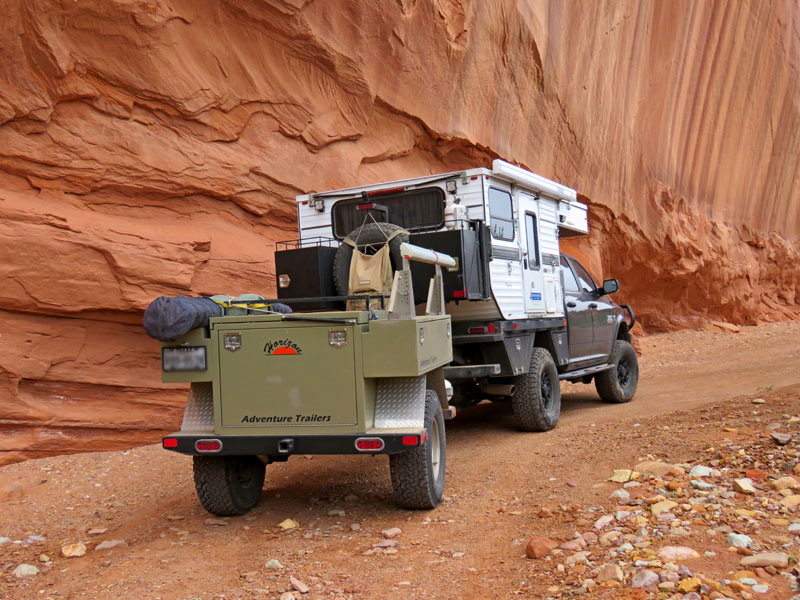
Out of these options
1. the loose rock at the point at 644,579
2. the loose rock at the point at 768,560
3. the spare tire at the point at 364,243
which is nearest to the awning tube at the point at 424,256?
the spare tire at the point at 364,243

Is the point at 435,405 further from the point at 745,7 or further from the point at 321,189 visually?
the point at 745,7

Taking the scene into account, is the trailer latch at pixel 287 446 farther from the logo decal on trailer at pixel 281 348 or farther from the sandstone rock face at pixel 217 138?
the sandstone rock face at pixel 217 138

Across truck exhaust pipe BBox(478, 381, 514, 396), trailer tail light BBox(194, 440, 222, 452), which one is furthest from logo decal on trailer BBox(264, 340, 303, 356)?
truck exhaust pipe BBox(478, 381, 514, 396)

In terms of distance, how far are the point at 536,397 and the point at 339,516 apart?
3.21m

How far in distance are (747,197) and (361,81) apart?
17.8 metres

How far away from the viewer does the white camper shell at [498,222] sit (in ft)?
24.1

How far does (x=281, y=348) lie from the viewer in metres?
5.00

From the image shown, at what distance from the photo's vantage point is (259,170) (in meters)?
10.3

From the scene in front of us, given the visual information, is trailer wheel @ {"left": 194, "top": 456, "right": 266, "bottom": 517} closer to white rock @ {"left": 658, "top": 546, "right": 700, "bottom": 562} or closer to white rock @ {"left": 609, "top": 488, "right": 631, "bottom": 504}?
white rock @ {"left": 609, "top": 488, "right": 631, "bottom": 504}

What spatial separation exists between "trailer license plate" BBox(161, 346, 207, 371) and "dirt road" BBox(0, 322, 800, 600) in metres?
1.16

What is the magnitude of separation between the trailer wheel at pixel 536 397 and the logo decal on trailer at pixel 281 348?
3.58 m

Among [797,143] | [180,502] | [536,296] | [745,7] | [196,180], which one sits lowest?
[180,502]

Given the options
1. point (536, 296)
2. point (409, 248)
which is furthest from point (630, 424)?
point (409, 248)

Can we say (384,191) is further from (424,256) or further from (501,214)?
(424,256)
